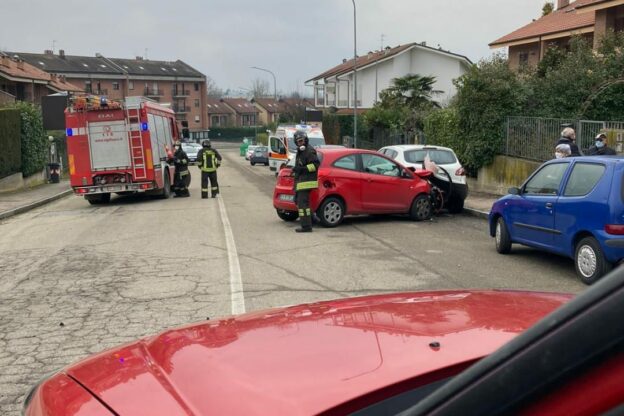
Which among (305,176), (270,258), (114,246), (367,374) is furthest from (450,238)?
(367,374)

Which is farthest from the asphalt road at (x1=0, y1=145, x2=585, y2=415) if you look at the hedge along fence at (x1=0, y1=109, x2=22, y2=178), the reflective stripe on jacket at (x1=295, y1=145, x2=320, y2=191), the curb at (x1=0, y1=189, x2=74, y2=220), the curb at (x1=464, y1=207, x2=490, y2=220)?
the hedge along fence at (x1=0, y1=109, x2=22, y2=178)

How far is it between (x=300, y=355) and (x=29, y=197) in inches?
881

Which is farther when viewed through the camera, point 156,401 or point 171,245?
point 171,245

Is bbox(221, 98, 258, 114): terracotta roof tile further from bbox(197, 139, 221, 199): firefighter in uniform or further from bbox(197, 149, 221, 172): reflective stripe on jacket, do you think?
bbox(197, 149, 221, 172): reflective stripe on jacket

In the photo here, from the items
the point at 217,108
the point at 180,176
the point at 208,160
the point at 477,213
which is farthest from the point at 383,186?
the point at 217,108

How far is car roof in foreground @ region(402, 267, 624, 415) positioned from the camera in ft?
2.91

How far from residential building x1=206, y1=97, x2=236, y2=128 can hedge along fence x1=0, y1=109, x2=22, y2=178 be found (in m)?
100

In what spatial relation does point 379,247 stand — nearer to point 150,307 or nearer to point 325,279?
point 325,279

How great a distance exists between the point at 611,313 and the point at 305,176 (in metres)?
11.3

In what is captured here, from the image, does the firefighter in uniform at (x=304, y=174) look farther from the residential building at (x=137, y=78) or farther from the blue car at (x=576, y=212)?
the residential building at (x=137, y=78)

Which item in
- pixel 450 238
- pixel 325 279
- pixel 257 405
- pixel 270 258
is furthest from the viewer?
pixel 450 238

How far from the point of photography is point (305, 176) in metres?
12.2

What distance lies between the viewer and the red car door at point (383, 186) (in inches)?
522

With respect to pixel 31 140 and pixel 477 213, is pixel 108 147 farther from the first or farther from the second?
pixel 31 140
